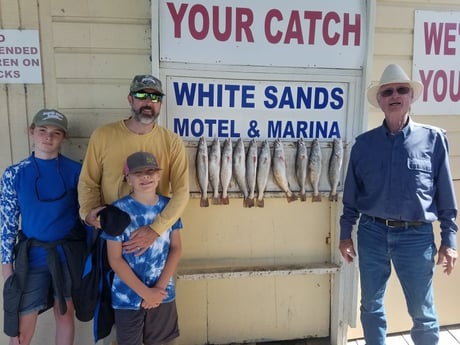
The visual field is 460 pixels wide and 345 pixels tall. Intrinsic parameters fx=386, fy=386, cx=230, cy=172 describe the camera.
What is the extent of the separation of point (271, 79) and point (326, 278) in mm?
1583

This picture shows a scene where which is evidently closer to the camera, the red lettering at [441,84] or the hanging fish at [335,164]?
the hanging fish at [335,164]

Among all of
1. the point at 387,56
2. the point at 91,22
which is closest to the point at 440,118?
the point at 387,56

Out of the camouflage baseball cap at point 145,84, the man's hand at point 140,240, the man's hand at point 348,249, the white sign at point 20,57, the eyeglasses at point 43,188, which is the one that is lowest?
the man's hand at point 348,249

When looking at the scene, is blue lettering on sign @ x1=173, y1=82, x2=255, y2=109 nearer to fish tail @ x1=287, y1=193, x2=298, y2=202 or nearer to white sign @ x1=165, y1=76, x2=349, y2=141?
white sign @ x1=165, y1=76, x2=349, y2=141

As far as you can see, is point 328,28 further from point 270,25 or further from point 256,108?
point 256,108

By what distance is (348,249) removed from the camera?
94.7 inches

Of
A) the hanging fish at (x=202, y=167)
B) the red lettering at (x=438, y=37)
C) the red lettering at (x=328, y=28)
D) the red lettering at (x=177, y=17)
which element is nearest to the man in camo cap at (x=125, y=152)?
the hanging fish at (x=202, y=167)

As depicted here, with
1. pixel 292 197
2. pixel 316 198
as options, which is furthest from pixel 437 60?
pixel 292 197

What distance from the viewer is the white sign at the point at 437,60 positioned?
2889 millimetres

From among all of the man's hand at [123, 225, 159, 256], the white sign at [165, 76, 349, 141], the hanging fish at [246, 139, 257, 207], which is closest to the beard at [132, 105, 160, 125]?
the white sign at [165, 76, 349, 141]

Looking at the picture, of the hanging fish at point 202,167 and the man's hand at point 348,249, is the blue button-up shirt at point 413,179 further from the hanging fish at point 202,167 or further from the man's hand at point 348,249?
the hanging fish at point 202,167

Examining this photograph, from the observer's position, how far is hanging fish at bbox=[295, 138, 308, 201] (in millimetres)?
2656

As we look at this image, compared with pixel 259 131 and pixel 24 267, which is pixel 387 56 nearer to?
pixel 259 131

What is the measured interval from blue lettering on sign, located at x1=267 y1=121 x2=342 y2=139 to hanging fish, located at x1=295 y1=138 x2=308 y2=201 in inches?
3.0
